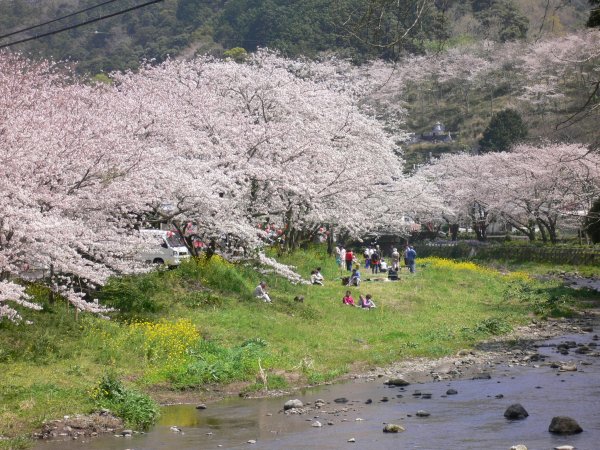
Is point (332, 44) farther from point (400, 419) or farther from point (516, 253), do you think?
point (400, 419)

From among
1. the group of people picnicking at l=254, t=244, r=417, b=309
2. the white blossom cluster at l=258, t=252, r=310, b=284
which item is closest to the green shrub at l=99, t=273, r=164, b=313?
the group of people picnicking at l=254, t=244, r=417, b=309

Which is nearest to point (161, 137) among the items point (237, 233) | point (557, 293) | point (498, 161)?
point (237, 233)

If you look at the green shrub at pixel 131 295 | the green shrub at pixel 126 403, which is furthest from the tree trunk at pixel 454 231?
the green shrub at pixel 126 403

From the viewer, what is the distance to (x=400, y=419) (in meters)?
14.8

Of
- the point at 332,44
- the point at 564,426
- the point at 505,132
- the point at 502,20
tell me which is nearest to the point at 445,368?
the point at 564,426

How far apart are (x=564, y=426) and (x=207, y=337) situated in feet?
32.8

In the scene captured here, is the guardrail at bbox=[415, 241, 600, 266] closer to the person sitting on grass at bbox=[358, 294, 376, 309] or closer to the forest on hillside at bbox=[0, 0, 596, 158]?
the forest on hillside at bbox=[0, 0, 596, 158]

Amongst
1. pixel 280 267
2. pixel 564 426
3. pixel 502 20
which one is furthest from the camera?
pixel 502 20

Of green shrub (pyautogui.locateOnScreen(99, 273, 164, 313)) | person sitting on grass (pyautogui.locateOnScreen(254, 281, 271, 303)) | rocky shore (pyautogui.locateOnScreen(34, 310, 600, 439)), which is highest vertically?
green shrub (pyautogui.locateOnScreen(99, 273, 164, 313))

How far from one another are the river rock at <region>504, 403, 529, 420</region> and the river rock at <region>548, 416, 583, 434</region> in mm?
1001

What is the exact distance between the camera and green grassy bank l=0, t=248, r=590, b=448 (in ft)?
51.1

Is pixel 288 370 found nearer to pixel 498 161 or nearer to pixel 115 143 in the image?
pixel 115 143

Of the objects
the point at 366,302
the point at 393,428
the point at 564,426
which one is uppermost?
the point at 366,302

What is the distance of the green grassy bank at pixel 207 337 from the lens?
51.1ft
